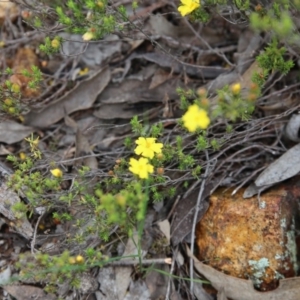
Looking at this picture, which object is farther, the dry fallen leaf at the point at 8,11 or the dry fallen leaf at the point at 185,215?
the dry fallen leaf at the point at 8,11

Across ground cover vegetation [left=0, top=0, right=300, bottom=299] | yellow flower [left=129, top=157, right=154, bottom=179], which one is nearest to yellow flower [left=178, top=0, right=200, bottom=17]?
ground cover vegetation [left=0, top=0, right=300, bottom=299]

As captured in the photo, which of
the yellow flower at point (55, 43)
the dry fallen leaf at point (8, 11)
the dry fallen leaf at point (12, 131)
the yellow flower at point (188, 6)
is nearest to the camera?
the yellow flower at point (188, 6)

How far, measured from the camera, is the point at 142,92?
425 centimetres

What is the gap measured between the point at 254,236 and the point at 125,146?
1.14 metres

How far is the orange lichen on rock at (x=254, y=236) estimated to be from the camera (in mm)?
3426

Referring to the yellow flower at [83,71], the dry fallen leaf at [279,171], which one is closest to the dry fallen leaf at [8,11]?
the yellow flower at [83,71]

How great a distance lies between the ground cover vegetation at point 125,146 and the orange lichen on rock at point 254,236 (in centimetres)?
23

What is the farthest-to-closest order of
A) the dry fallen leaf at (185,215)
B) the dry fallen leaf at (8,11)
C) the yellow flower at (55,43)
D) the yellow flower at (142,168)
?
the dry fallen leaf at (8,11), the dry fallen leaf at (185,215), the yellow flower at (55,43), the yellow flower at (142,168)

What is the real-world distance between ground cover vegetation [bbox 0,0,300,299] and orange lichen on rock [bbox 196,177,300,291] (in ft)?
0.75

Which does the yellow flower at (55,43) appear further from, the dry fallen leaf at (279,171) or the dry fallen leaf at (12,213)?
the dry fallen leaf at (279,171)

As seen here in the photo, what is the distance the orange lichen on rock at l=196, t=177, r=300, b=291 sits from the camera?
3.43 m

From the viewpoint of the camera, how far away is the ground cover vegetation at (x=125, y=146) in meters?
2.98

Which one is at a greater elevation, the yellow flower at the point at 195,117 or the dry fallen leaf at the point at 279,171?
the yellow flower at the point at 195,117

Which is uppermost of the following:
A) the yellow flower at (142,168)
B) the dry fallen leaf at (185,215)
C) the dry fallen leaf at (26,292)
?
the yellow flower at (142,168)
